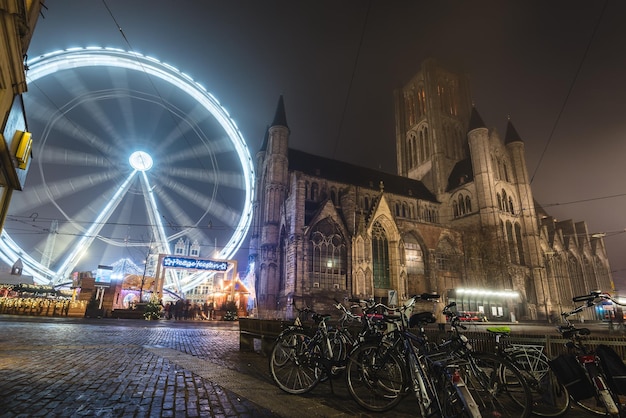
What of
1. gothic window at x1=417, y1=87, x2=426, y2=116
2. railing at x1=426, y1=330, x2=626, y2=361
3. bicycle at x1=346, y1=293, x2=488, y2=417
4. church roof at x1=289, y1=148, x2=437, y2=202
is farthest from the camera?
gothic window at x1=417, y1=87, x2=426, y2=116

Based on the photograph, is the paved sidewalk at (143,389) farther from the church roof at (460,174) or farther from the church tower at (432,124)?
the church tower at (432,124)

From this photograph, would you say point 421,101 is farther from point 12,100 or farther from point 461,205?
Answer: point 12,100

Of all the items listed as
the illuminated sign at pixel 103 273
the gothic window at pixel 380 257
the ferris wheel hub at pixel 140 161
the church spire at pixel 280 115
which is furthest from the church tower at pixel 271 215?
the illuminated sign at pixel 103 273

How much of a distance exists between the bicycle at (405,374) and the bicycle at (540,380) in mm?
1120

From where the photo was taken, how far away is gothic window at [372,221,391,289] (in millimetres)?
34312

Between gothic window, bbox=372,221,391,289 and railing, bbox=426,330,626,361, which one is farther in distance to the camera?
gothic window, bbox=372,221,391,289

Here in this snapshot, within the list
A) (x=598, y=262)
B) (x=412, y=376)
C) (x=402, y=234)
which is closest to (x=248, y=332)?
(x=412, y=376)

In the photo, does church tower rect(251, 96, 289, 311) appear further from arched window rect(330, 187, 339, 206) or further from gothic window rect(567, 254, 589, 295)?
gothic window rect(567, 254, 589, 295)

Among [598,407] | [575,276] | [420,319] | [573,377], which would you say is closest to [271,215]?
[420,319]

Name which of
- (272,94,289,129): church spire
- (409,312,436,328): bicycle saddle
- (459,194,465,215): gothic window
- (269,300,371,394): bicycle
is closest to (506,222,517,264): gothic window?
(459,194,465,215): gothic window

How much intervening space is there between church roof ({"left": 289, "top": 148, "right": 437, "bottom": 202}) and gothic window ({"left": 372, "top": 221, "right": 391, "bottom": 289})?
933 cm

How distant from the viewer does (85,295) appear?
27625 mm

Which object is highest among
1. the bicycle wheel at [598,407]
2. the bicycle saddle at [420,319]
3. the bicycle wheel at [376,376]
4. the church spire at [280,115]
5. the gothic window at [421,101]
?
the gothic window at [421,101]

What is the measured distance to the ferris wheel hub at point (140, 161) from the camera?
32.6 metres
